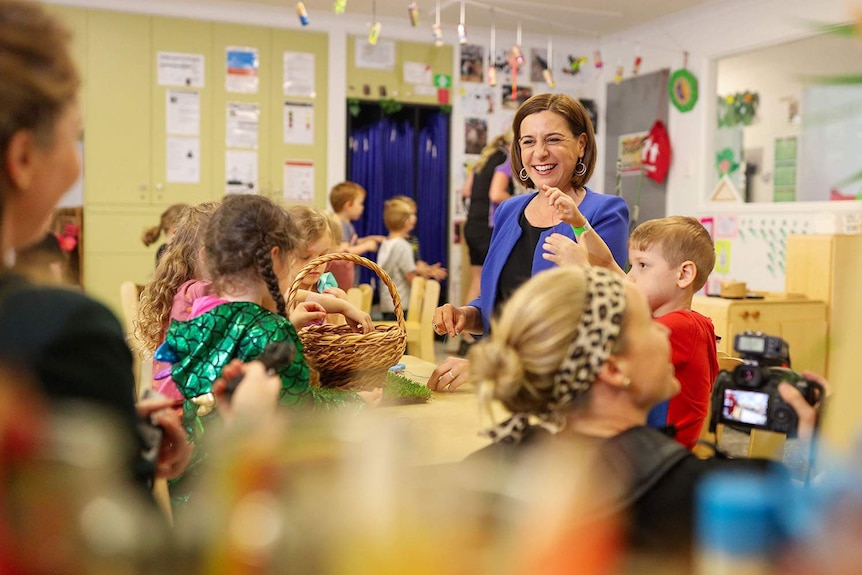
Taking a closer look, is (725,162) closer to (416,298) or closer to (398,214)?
(398,214)

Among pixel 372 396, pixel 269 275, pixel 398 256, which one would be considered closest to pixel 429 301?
pixel 398 256

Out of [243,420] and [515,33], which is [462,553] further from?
[515,33]

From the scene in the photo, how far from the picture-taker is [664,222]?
1.89 metres

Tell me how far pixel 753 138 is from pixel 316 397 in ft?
19.2

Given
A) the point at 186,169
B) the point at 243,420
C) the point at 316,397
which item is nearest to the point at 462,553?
the point at 243,420

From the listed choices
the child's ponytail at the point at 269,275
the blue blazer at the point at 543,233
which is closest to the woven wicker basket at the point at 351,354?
the child's ponytail at the point at 269,275

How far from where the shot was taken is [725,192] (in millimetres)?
6031

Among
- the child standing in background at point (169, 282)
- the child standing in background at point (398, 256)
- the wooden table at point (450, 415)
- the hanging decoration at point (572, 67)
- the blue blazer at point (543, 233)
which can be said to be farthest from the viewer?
the hanging decoration at point (572, 67)

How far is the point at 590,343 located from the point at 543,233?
45.0 inches

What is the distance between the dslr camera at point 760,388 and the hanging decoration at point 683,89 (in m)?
5.74

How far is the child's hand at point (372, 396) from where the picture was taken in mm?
1596

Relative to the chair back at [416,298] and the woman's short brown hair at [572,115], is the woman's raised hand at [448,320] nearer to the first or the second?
the woman's short brown hair at [572,115]

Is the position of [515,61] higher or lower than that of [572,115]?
higher

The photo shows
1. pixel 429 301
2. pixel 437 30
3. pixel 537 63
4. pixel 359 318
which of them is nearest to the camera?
pixel 359 318
